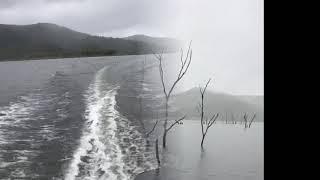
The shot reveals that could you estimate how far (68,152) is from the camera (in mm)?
2312

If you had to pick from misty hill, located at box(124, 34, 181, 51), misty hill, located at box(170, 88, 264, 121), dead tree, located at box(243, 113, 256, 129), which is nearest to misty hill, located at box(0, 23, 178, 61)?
misty hill, located at box(124, 34, 181, 51)

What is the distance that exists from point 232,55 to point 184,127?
0.58m

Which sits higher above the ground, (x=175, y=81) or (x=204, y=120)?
(x=175, y=81)

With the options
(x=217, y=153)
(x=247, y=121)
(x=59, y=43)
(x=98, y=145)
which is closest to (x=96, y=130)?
(x=98, y=145)

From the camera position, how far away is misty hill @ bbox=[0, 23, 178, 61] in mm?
2279

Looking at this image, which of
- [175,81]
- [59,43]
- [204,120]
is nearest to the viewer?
[59,43]

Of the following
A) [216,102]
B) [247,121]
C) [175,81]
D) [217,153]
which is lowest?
[217,153]

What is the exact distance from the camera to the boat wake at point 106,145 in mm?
2297

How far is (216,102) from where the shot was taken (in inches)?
105

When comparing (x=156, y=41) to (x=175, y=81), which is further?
(x=175, y=81)

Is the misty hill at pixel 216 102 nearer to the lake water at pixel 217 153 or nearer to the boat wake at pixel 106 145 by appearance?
the lake water at pixel 217 153

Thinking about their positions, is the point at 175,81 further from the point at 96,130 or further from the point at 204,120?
the point at 96,130

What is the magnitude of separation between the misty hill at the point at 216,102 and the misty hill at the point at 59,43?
358 mm

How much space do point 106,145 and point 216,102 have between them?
82 centimetres
